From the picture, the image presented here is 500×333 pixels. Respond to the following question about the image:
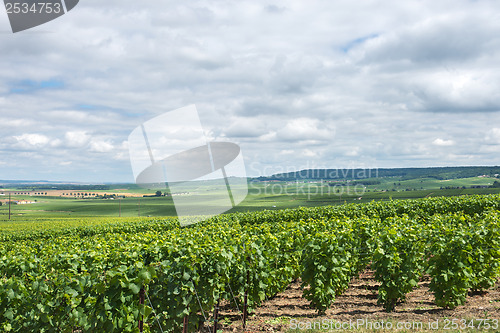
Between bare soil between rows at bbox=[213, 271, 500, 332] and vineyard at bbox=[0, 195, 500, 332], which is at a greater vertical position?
vineyard at bbox=[0, 195, 500, 332]

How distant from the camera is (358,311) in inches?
344

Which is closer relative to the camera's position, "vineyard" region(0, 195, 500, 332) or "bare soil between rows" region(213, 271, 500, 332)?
"vineyard" region(0, 195, 500, 332)

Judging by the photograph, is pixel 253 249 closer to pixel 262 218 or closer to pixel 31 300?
pixel 31 300

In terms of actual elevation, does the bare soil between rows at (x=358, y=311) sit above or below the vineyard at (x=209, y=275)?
below

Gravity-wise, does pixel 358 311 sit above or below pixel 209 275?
below

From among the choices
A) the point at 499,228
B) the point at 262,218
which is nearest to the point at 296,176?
the point at 262,218

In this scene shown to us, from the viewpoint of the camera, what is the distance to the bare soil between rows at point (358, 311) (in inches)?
308

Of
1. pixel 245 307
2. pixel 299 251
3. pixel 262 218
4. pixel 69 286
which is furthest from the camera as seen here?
pixel 262 218

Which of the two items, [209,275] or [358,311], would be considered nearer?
[209,275]

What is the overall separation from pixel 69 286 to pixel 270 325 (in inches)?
167

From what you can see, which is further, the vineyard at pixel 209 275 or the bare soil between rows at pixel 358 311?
the bare soil between rows at pixel 358 311

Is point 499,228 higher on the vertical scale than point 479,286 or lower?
higher

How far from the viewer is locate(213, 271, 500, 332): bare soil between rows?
782 cm

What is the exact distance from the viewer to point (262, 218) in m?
25.0
